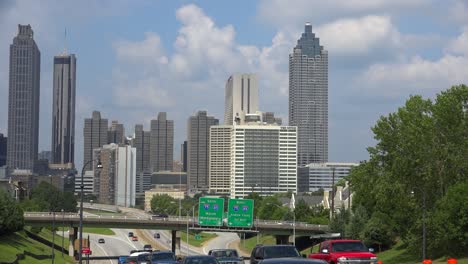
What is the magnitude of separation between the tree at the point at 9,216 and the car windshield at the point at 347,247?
7900cm

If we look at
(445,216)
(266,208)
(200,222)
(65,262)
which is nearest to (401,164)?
(445,216)

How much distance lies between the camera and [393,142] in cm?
9100

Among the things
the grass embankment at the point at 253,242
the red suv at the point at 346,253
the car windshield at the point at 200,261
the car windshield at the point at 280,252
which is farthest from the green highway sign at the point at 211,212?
the car windshield at the point at 200,261

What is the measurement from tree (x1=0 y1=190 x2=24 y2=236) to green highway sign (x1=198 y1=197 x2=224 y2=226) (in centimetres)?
2702

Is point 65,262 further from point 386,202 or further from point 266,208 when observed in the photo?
point 266,208

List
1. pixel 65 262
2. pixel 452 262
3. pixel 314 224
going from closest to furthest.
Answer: pixel 452 262
pixel 65 262
pixel 314 224

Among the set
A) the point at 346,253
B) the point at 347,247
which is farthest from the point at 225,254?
the point at 346,253

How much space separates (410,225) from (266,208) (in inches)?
3439

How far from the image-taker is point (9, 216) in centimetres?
11538

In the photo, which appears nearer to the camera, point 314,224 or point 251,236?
point 314,224

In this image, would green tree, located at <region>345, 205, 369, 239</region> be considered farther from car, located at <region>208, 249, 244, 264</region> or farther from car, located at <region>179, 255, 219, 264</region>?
car, located at <region>179, 255, 219, 264</region>

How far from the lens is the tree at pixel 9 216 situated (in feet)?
372

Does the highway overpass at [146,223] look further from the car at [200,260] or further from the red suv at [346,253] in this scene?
the car at [200,260]

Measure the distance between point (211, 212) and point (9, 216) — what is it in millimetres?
29764
